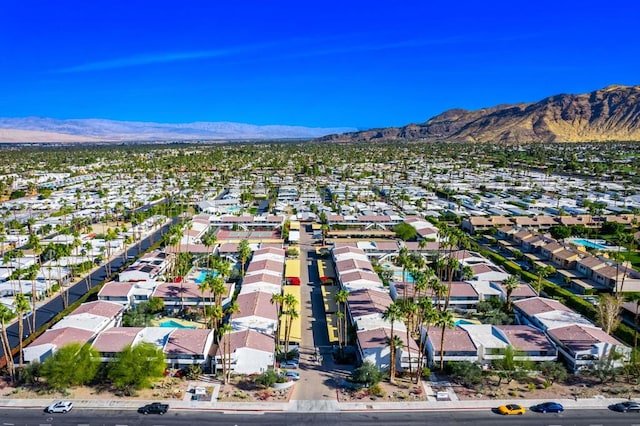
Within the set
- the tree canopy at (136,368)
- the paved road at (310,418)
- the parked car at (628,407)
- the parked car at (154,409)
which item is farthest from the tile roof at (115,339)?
the parked car at (628,407)

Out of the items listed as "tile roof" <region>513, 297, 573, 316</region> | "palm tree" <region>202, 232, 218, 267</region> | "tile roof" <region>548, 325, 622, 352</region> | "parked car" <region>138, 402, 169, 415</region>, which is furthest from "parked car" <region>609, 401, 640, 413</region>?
"palm tree" <region>202, 232, 218, 267</region>

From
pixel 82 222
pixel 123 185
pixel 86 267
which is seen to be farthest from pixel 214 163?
pixel 86 267

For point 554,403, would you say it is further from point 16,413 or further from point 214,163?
point 214,163

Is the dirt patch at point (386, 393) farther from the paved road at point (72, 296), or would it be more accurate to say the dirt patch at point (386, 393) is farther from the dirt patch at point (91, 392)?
the paved road at point (72, 296)

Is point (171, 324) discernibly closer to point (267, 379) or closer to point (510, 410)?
point (267, 379)

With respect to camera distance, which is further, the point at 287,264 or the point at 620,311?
the point at 287,264

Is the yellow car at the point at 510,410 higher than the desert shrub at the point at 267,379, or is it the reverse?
the desert shrub at the point at 267,379

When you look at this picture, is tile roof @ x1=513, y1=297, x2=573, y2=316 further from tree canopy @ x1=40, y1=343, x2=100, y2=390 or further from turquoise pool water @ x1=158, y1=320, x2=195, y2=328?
tree canopy @ x1=40, y1=343, x2=100, y2=390
